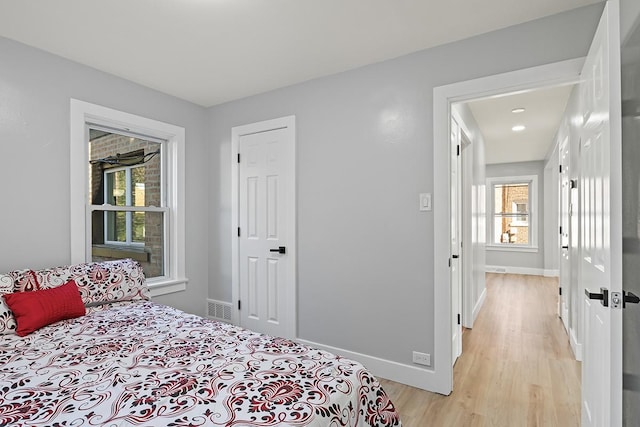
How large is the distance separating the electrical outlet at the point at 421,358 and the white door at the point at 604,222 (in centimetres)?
90

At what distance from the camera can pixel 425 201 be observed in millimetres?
2438

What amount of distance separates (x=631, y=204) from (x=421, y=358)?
1.56 metres

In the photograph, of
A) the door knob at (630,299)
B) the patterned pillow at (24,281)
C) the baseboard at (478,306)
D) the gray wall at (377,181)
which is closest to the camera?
the door knob at (630,299)

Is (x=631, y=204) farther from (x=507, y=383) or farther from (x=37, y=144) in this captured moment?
(x=37, y=144)

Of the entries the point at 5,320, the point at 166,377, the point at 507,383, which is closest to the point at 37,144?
the point at 5,320

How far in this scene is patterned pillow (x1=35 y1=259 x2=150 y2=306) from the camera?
226 centimetres

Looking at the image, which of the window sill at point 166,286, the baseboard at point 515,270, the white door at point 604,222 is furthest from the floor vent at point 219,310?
the baseboard at point 515,270

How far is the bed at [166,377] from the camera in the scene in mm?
1095

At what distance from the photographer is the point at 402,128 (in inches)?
99.9

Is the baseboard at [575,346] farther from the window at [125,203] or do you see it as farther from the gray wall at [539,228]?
the gray wall at [539,228]

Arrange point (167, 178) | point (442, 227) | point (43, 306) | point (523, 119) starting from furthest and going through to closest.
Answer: point (523, 119) < point (167, 178) < point (442, 227) < point (43, 306)

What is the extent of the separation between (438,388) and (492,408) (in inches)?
13.3

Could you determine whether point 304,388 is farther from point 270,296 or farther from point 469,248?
point 469,248

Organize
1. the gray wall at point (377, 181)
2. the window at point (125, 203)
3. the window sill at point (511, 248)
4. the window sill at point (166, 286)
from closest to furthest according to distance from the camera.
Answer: the gray wall at point (377, 181), the window at point (125, 203), the window sill at point (166, 286), the window sill at point (511, 248)
